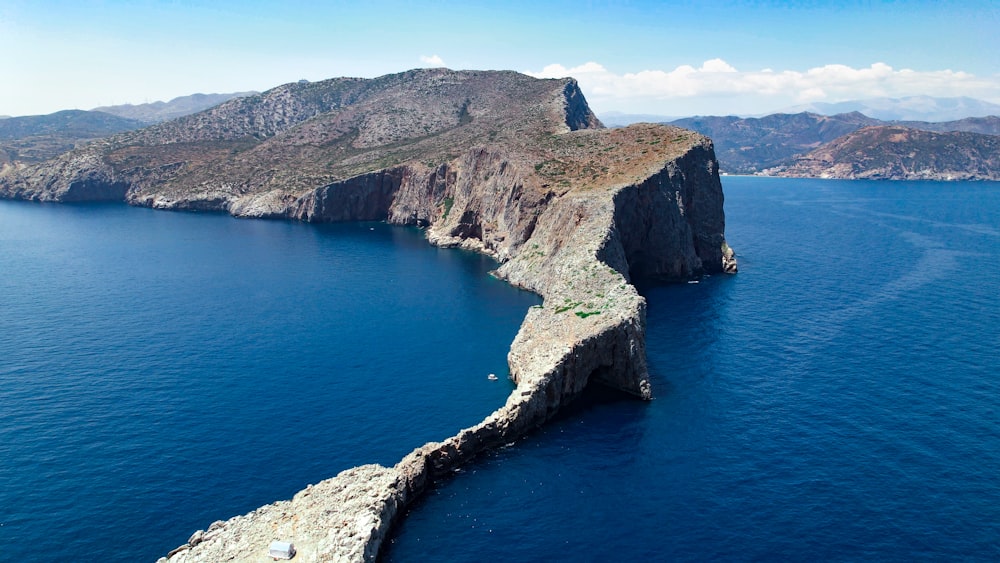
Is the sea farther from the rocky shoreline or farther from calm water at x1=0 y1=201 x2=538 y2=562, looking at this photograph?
the rocky shoreline

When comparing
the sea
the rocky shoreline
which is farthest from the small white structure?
the sea

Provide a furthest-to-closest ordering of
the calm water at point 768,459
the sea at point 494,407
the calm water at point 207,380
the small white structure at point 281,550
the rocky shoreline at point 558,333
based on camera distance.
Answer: the calm water at point 207,380, the sea at point 494,407, the calm water at point 768,459, the rocky shoreline at point 558,333, the small white structure at point 281,550

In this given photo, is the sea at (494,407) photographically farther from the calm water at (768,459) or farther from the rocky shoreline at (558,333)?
the rocky shoreline at (558,333)

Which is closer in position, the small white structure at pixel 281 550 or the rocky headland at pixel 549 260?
the small white structure at pixel 281 550

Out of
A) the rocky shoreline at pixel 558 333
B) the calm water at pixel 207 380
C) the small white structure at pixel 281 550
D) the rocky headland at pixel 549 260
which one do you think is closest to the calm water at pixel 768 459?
the rocky shoreline at pixel 558 333

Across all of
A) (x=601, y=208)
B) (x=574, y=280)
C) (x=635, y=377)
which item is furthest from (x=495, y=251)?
(x=635, y=377)

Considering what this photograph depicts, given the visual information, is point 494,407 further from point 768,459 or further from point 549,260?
point 549,260
